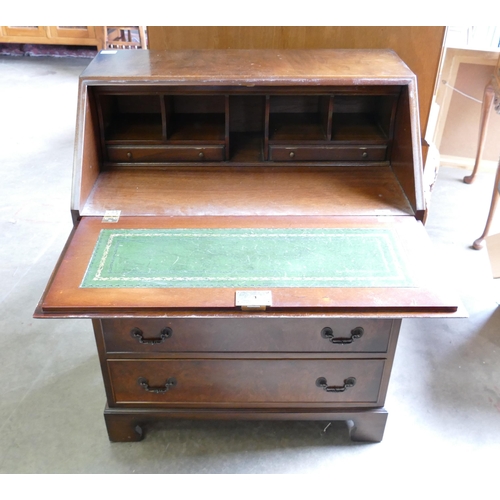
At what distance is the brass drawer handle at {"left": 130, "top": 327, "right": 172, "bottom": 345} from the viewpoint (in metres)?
1.54

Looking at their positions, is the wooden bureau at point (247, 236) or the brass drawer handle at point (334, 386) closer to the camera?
the wooden bureau at point (247, 236)

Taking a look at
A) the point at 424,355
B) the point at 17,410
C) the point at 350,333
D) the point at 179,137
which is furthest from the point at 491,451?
the point at 17,410

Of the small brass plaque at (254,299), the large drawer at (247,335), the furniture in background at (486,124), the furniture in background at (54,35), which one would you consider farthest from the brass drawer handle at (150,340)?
the furniture in background at (54,35)

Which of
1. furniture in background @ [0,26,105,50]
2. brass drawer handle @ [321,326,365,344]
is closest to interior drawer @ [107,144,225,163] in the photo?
brass drawer handle @ [321,326,365,344]

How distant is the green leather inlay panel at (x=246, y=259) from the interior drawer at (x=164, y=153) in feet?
1.23

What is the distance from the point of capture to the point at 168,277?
4.56ft

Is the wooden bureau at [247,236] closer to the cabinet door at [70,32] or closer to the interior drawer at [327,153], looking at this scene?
the interior drawer at [327,153]

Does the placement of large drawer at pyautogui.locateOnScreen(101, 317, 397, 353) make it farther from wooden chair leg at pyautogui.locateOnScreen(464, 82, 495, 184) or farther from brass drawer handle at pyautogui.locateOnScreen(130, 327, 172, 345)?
wooden chair leg at pyautogui.locateOnScreen(464, 82, 495, 184)

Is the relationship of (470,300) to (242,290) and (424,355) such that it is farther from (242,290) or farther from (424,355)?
(242,290)

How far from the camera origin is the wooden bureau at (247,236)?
1363mm

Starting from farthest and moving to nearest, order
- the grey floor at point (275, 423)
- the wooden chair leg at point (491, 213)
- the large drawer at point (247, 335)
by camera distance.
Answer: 1. the wooden chair leg at point (491, 213)
2. the grey floor at point (275, 423)
3. the large drawer at point (247, 335)

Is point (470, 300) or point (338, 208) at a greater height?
point (338, 208)

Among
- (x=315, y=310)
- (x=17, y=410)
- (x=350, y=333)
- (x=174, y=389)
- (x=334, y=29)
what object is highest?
(x=334, y=29)

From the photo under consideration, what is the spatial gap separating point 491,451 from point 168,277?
1306 millimetres
